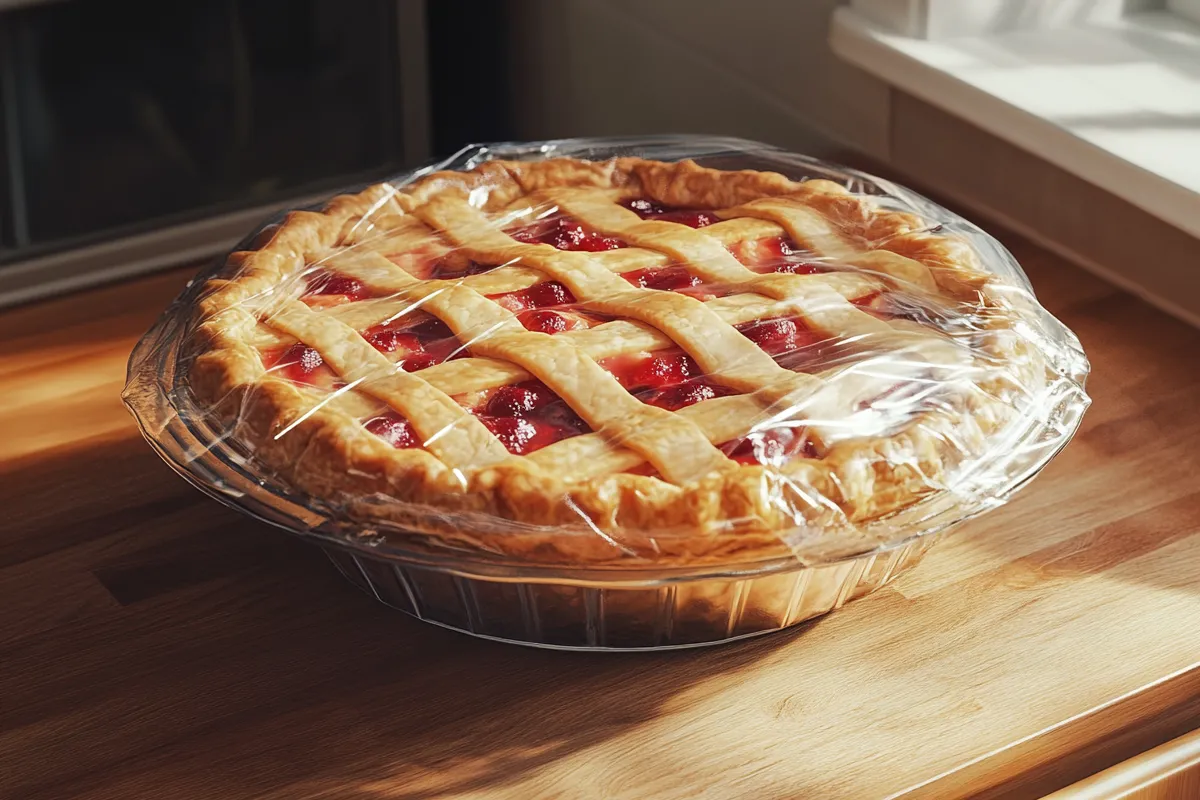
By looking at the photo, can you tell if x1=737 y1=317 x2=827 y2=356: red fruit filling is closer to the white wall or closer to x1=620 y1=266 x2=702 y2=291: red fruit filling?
x1=620 y1=266 x2=702 y2=291: red fruit filling

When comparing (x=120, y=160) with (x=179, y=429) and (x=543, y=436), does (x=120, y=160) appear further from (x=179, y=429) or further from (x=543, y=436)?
(x=543, y=436)

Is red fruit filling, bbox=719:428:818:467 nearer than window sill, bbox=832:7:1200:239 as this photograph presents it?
Yes

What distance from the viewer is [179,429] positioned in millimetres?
860

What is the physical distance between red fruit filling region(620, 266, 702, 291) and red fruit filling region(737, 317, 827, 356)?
0.27 feet

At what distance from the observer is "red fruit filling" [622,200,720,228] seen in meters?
1.11

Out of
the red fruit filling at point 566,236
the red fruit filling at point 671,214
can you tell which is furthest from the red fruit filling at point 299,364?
the red fruit filling at point 671,214

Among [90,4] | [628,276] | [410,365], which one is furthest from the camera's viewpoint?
[90,4]

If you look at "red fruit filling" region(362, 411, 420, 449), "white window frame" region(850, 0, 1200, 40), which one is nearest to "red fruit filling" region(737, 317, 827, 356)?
"red fruit filling" region(362, 411, 420, 449)

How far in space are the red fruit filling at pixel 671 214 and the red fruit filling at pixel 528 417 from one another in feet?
0.93

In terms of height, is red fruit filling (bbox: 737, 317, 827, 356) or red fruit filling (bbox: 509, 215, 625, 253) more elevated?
red fruit filling (bbox: 509, 215, 625, 253)

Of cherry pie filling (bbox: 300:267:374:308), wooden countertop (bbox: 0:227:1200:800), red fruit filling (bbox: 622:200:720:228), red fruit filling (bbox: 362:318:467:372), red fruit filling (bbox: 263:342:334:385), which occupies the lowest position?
wooden countertop (bbox: 0:227:1200:800)

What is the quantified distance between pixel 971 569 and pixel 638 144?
51cm

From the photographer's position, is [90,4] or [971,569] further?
[90,4]

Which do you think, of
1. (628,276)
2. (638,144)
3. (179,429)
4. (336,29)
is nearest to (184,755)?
(179,429)
